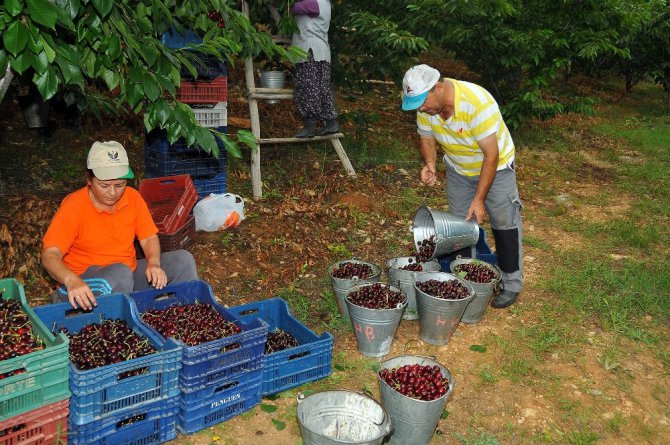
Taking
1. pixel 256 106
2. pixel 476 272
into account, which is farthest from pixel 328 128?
pixel 476 272

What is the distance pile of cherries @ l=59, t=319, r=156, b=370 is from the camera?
3.55 meters

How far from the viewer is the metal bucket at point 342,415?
361cm

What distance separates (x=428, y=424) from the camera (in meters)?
3.77

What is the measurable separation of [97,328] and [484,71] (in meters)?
10.4

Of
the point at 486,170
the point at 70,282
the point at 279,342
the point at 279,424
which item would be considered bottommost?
the point at 279,424

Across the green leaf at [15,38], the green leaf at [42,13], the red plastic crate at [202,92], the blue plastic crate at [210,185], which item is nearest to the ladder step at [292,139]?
the blue plastic crate at [210,185]

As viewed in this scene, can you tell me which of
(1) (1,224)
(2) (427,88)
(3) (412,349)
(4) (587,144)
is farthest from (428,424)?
(4) (587,144)

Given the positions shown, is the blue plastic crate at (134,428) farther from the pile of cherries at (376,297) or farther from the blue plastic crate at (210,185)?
the blue plastic crate at (210,185)

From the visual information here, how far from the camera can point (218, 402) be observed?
12.8 ft

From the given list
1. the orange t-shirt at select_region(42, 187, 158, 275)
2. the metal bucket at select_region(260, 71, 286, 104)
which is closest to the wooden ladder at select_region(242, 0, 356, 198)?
the metal bucket at select_region(260, 71, 286, 104)

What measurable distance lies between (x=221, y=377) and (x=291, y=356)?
79cm

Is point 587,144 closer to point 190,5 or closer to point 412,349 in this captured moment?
point 412,349

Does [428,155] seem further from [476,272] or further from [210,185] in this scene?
[210,185]

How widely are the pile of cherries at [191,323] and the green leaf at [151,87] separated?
1511 mm
